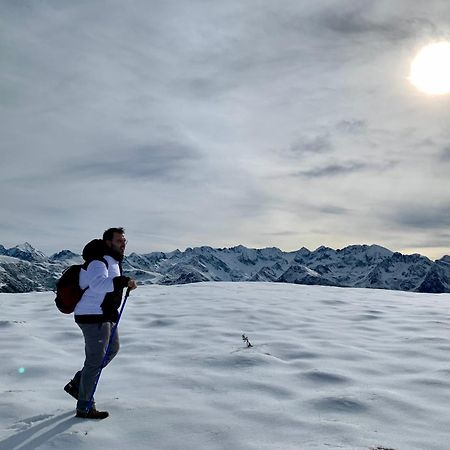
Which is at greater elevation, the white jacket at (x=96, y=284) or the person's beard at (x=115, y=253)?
the person's beard at (x=115, y=253)

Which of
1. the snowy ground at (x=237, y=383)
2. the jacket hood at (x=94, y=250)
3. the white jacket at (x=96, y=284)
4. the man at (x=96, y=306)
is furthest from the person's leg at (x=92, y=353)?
the jacket hood at (x=94, y=250)

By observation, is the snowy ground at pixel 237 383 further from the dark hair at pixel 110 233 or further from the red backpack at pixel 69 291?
the dark hair at pixel 110 233

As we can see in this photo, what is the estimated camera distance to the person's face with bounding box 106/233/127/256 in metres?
5.27

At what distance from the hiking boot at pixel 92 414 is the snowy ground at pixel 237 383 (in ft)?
0.47

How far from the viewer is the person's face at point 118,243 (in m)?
5.27

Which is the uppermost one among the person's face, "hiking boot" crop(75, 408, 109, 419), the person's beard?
the person's face

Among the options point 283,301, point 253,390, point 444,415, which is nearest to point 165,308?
point 283,301

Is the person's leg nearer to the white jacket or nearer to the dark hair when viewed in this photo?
the white jacket

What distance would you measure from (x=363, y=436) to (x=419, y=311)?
30.1ft

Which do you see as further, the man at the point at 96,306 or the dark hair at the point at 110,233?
the dark hair at the point at 110,233

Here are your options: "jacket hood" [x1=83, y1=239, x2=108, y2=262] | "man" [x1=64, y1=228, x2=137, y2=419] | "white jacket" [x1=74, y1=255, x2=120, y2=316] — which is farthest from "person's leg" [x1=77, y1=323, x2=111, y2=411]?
"jacket hood" [x1=83, y1=239, x2=108, y2=262]

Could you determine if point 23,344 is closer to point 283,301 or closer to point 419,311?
point 283,301

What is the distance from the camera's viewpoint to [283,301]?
46.4ft

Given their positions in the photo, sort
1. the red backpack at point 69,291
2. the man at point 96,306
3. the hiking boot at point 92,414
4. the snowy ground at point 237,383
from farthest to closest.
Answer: the red backpack at point 69,291 → the man at point 96,306 → the hiking boot at point 92,414 → the snowy ground at point 237,383
